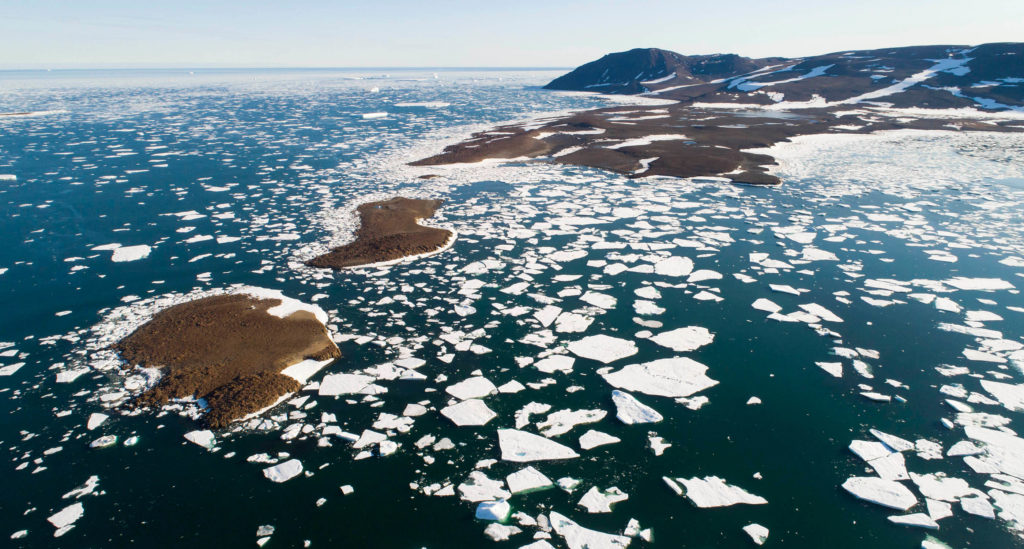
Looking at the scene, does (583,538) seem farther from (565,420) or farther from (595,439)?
(565,420)

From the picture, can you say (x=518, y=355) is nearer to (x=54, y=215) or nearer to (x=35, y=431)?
(x=35, y=431)

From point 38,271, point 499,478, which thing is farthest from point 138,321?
point 499,478

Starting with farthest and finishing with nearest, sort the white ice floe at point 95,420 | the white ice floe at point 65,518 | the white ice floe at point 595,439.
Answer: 1. the white ice floe at point 95,420
2. the white ice floe at point 595,439
3. the white ice floe at point 65,518

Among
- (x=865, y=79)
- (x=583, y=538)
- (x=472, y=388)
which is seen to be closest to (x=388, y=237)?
(x=472, y=388)

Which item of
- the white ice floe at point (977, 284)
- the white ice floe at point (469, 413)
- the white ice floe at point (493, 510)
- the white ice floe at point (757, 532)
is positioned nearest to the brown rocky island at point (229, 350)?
the white ice floe at point (469, 413)

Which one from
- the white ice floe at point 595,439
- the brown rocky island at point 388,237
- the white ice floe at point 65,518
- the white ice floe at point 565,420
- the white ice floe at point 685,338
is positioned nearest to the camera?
the white ice floe at point 65,518

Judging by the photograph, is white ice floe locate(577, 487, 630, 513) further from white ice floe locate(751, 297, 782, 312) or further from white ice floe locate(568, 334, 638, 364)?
white ice floe locate(751, 297, 782, 312)

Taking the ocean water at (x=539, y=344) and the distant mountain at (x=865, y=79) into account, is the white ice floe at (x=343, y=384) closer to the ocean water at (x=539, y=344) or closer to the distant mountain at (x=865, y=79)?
the ocean water at (x=539, y=344)
